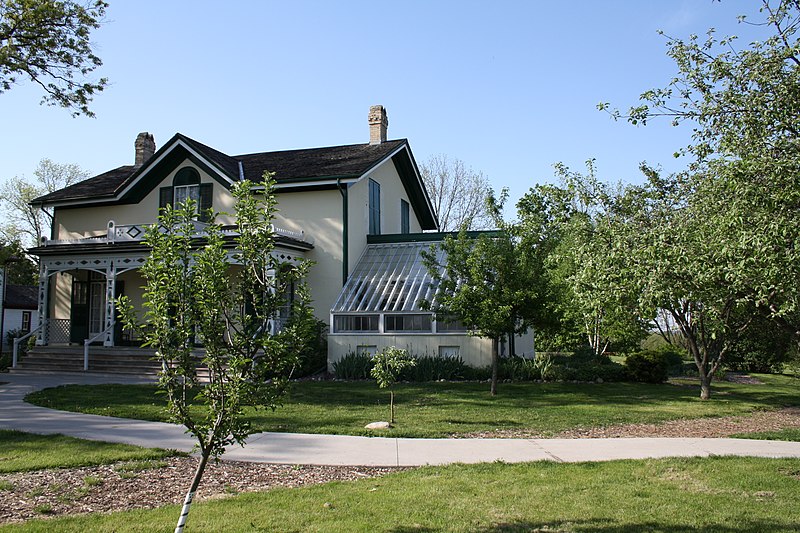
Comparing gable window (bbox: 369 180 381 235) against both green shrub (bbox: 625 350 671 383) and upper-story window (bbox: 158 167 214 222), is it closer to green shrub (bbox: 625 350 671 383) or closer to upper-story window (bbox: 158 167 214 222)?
upper-story window (bbox: 158 167 214 222)

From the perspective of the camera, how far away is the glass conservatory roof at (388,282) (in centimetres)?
2080

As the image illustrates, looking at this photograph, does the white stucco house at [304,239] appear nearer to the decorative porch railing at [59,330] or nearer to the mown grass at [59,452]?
the decorative porch railing at [59,330]

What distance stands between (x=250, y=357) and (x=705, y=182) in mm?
6858

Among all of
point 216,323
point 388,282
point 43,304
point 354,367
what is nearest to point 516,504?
point 216,323

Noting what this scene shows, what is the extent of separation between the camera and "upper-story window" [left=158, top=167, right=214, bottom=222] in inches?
943

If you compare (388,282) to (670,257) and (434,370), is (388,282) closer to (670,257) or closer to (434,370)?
(434,370)

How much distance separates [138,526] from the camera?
5.65 m

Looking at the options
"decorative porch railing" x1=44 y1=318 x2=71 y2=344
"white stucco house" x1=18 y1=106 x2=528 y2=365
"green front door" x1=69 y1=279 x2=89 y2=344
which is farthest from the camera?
"green front door" x1=69 y1=279 x2=89 y2=344

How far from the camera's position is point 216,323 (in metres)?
5.09

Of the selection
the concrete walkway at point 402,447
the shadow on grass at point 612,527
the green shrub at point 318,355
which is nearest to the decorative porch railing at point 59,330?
the green shrub at point 318,355

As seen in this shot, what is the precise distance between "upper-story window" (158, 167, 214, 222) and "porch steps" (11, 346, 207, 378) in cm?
586

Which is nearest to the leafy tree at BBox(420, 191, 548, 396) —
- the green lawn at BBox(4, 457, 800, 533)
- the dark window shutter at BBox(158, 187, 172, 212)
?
the green lawn at BBox(4, 457, 800, 533)

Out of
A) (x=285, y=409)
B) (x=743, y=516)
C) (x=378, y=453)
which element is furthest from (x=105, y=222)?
(x=743, y=516)

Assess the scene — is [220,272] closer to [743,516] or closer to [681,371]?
[743,516]
